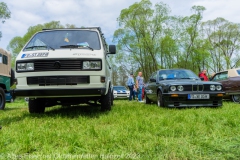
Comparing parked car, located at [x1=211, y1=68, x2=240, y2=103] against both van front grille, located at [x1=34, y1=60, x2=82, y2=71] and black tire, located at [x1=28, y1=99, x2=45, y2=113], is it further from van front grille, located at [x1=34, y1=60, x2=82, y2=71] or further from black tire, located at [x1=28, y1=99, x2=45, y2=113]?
black tire, located at [x1=28, y1=99, x2=45, y2=113]

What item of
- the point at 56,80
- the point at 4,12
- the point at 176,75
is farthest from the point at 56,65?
the point at 4,12

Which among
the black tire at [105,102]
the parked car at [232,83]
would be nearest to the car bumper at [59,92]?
the black tire at [105,102]

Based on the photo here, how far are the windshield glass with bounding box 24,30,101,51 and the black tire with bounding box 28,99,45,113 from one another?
1.36 m

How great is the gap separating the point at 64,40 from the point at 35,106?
1.88 m

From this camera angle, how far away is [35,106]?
5.61m

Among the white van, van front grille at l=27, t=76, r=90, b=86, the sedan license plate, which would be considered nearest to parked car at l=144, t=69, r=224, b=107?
the sedan license plate

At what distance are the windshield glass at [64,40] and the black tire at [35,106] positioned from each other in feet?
4.47

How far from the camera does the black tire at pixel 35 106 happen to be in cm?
554

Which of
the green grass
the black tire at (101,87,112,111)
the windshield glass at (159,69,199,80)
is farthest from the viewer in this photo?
the windshield glass at (159,69,199,80)

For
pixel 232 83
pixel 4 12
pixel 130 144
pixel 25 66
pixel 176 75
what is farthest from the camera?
pixel 4 12

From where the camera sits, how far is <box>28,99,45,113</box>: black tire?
5540 mm

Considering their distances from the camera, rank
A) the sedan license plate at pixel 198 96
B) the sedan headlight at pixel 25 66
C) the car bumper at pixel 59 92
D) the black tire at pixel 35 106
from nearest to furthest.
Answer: the car bumper at pixel 59 92
the sedan headlight at pixel 25 66
the black tire at pixel 35 106
the sedan license plate at pixel 198 96

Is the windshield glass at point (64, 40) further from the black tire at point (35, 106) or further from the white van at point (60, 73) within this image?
the black tire at point (35, 106)

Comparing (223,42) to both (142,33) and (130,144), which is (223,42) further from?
(130,144)
